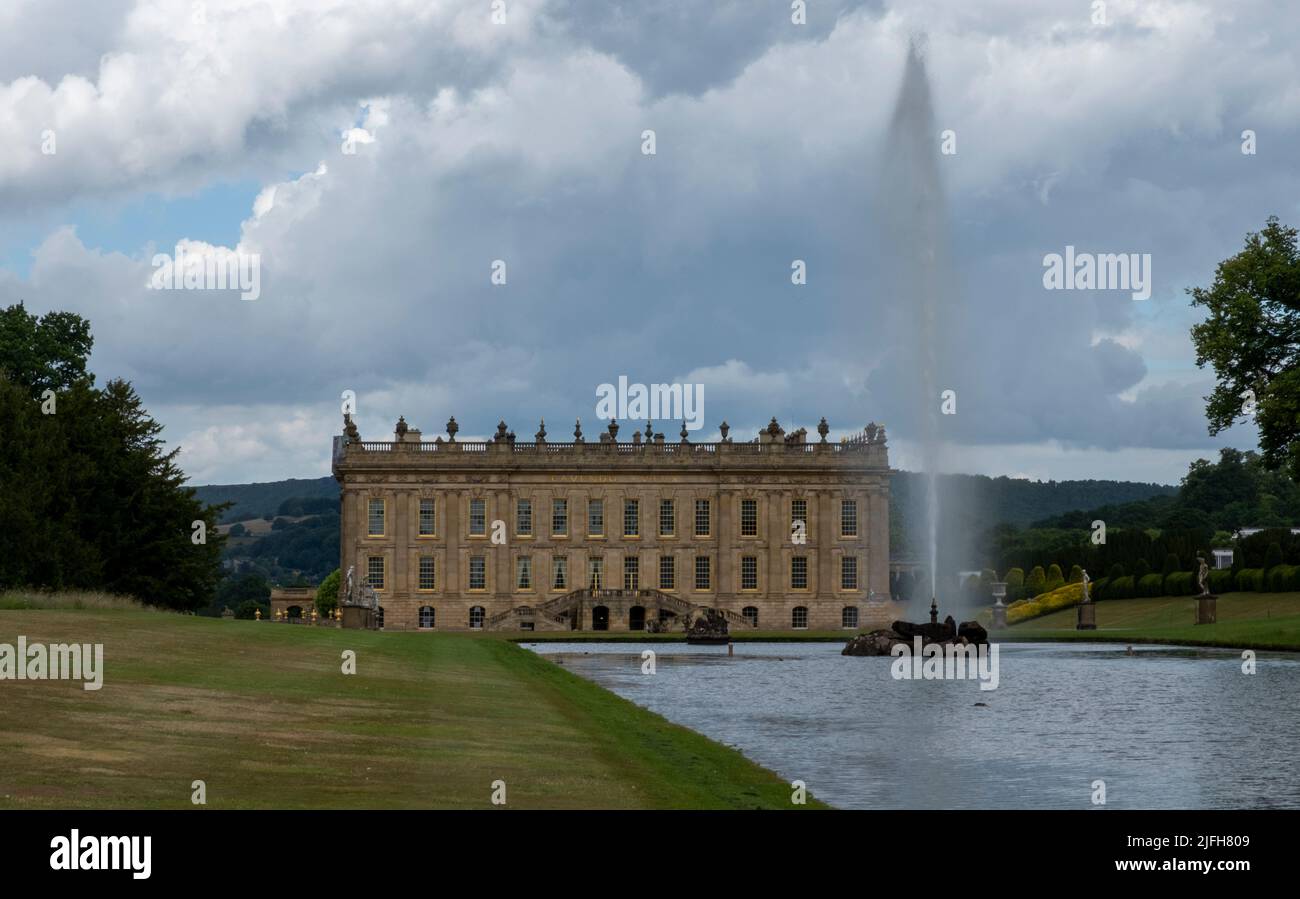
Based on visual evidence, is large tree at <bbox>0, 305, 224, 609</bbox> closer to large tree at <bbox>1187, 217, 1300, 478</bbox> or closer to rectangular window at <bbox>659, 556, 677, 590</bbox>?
large tree at <bbox>1187, 217, 1300, 478</bbox>

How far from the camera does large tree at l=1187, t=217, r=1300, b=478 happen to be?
52875 mm

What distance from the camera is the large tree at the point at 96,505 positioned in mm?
55250

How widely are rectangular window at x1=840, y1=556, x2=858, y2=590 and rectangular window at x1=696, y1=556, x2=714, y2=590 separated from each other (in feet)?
30.1

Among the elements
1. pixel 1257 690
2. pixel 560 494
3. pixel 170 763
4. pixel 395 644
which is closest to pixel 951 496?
pixel 395 644

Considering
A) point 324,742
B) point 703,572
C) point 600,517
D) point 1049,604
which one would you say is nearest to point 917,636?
point 324,742

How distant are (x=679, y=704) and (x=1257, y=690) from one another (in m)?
11.1

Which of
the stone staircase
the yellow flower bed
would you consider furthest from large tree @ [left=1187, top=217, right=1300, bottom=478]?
the stone staircase

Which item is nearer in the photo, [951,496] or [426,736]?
[426,736]

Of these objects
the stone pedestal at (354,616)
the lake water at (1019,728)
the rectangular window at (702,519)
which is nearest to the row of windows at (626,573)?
the rectangular window at (702,519)

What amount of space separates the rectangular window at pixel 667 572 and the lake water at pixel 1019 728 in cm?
7020

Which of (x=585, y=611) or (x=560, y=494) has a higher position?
(x=560, y=494)

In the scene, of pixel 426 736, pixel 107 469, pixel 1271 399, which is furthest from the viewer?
pixel 107 469
